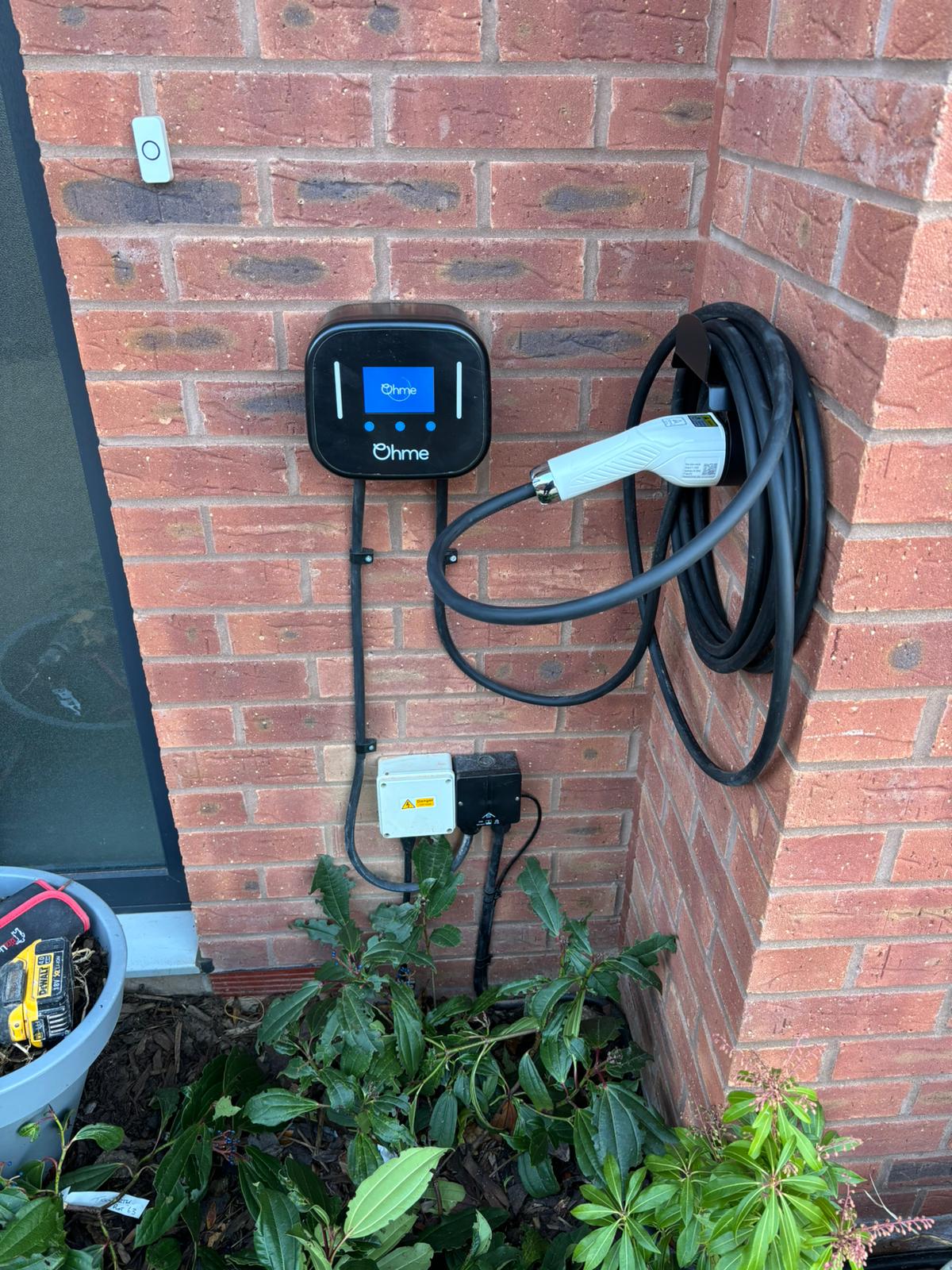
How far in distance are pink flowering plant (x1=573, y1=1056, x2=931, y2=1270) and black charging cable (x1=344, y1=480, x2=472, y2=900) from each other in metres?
0.66

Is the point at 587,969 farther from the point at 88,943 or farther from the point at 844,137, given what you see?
the point at 844,137

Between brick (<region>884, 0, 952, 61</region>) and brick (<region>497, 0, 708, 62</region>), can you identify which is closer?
brick (<region>884, 0, 952, 61</region>)

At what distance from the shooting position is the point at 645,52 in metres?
1.23

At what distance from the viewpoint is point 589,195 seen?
131cm

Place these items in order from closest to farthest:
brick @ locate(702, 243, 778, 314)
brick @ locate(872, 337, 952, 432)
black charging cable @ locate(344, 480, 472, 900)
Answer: brick @ locate(872, 337, 952, 432) < brick @ locate(702, 243, 778, 314) < black charging cable @ locate(344, 480, 472, 900)

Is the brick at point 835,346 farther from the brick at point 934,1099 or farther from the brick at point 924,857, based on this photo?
the brick at point 934,1099

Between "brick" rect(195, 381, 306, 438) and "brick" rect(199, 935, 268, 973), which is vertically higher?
"brick" rect(195, 381, 306, 438)

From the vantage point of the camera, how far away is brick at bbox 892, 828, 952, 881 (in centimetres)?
116

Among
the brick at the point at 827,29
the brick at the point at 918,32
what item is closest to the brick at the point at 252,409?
the brick at the point at 827,29

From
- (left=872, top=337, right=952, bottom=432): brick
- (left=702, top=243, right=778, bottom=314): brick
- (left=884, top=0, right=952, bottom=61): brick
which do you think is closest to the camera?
(left=884, top=0, right=952, bottom=61): brick

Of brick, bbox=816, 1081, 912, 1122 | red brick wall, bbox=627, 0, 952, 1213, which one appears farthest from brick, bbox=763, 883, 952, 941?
brick, bbox=816, 1081, 912, 1122

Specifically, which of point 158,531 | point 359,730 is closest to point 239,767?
point 359,730

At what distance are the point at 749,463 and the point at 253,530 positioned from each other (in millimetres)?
819

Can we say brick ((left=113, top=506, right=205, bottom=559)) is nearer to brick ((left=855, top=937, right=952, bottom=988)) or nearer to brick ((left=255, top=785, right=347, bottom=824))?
brick ((left=255, top=785, right=347, bottom=824))
